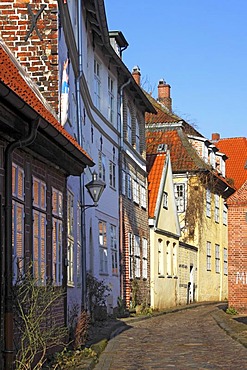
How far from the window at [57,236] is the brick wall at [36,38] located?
210cm

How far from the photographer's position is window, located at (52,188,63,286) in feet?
41.9

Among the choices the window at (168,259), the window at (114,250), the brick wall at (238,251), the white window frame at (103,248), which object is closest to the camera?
the white window frame at (103,248)

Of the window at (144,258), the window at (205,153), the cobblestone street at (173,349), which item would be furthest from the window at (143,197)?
the window at (205,153)

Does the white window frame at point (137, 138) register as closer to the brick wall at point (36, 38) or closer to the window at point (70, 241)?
the window at point (70, 241)

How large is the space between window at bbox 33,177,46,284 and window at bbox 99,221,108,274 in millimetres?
12592

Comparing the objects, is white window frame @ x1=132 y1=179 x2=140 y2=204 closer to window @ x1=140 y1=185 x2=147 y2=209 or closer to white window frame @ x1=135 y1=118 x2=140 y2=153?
window @ x1=140 y1=185 x2=147 y2=209

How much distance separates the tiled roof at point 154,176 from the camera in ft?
112

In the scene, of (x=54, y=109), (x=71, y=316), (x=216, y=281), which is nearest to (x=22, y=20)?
(x=54, y=109)

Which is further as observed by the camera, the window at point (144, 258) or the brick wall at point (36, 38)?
the window at point (144, 258)

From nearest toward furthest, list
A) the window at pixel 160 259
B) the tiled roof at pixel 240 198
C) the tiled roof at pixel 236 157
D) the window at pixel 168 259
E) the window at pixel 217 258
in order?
the tiled roof at pixel 240 198, the window at pixel 160 259, the window at pixel 168 259, the window at pixel 217 258, the tiled roof at pixel 236 157

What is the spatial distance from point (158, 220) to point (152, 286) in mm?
3007

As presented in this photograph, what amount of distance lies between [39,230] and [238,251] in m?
17.8

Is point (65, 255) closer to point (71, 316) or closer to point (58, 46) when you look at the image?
point (71, 316)

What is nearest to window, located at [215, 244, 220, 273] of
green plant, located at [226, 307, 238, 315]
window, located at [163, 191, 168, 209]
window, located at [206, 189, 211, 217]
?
window, located at [206, 189, 211, 217]
